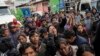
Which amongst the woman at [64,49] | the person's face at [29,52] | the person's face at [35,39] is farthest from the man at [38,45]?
the person's face at [29,52]

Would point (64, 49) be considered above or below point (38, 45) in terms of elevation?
above

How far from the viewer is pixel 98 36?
364 cm

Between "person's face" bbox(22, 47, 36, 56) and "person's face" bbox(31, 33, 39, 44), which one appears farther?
"person's face" bbox(31, 33, 39, 44)

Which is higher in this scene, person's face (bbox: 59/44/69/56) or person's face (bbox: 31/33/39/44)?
person's face (bbox: 59/44/69/56)

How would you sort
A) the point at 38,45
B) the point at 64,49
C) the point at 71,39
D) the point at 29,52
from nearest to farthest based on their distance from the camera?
the point at 29,52
the point at 64,49
the point at 71,39
the point at 38,45

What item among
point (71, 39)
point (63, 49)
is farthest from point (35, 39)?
point (63, 49)

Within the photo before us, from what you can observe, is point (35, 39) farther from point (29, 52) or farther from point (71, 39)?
point (29, 52)

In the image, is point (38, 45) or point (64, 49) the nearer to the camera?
point (64, 49)

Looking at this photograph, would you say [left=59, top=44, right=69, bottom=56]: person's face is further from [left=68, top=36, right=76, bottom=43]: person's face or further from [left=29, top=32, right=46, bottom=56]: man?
[left=29, top=32, right=46, bottom=56]: man

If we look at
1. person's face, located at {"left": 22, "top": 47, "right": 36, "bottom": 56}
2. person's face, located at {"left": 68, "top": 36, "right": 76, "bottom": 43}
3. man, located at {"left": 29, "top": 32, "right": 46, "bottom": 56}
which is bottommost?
man, located at {"left": 29, "top": 32, "right": 46, "bottom": 56}

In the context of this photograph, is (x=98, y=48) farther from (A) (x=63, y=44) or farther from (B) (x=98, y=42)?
(A) (x=63, y=44)

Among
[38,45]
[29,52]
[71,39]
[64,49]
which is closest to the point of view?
[29,52]

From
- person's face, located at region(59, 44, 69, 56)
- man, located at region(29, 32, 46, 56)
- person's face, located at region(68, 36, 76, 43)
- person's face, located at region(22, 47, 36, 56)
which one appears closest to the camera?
person's face, located at region(22, 47, 36, 56)

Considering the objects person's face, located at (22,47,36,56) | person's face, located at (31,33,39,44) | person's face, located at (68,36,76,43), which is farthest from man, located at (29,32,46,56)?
person's face, located at (22,47,36,56)
